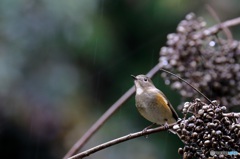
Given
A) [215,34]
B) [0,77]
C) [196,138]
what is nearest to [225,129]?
[196,138]

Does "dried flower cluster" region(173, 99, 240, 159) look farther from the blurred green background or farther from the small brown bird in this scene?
the blurred green background

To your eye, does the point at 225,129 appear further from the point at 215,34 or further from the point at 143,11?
the point at 143,11

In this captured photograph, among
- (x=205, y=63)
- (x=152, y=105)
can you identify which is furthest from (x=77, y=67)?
(x=205, y=63)

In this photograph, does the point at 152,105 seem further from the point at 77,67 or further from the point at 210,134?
the point at 77,67

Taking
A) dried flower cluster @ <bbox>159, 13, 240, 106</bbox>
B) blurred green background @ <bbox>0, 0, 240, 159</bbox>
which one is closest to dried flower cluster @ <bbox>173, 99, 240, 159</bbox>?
dried flower cluster @ <bbox>159, 13, 240, 106</bbox>

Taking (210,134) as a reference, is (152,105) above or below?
above

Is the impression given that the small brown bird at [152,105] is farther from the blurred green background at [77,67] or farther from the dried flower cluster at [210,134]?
the blurred green background at [77,67]

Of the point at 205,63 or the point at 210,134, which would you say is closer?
the point at 210,134
